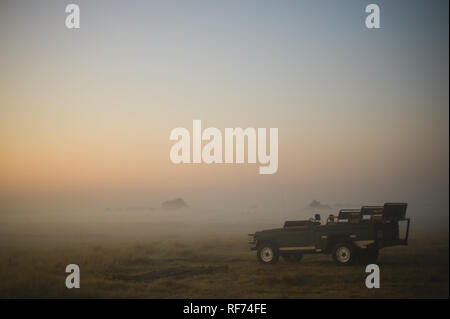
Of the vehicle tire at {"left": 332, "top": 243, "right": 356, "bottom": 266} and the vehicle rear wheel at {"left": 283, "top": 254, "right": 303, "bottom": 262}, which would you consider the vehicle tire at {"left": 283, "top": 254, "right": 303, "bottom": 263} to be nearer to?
the vehicle rear wheel at {"left": 283, "top": 254, "right": 303, "bottom": 262}

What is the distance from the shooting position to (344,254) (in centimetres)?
1816

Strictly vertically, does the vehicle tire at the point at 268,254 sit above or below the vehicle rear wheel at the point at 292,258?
above

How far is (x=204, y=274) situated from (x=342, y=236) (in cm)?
507

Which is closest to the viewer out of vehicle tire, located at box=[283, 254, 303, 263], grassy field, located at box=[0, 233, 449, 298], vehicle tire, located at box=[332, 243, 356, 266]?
grassy field, located at box=[0, 233, 449, 298]

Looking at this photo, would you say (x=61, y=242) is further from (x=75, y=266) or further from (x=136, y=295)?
(x=136, y=295)

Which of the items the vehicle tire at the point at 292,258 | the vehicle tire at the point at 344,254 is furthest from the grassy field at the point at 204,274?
the vehicle tire at the point at 344,254

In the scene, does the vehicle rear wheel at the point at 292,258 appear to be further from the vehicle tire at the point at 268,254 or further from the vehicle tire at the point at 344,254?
the vehicle tire at the point at 344,254

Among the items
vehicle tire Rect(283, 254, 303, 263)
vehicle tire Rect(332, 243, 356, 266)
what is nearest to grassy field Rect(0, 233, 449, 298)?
vehicle tire Rect(283, 254, 303, 263)

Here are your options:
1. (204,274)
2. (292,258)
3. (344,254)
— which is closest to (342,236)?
(344,254)

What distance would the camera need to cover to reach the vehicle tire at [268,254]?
19375mm

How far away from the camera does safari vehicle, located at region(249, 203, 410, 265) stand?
1800 centimetres

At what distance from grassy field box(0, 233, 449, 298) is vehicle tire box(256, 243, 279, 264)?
39cm

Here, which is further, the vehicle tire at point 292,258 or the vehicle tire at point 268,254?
the vehicle tire at point 292,258
